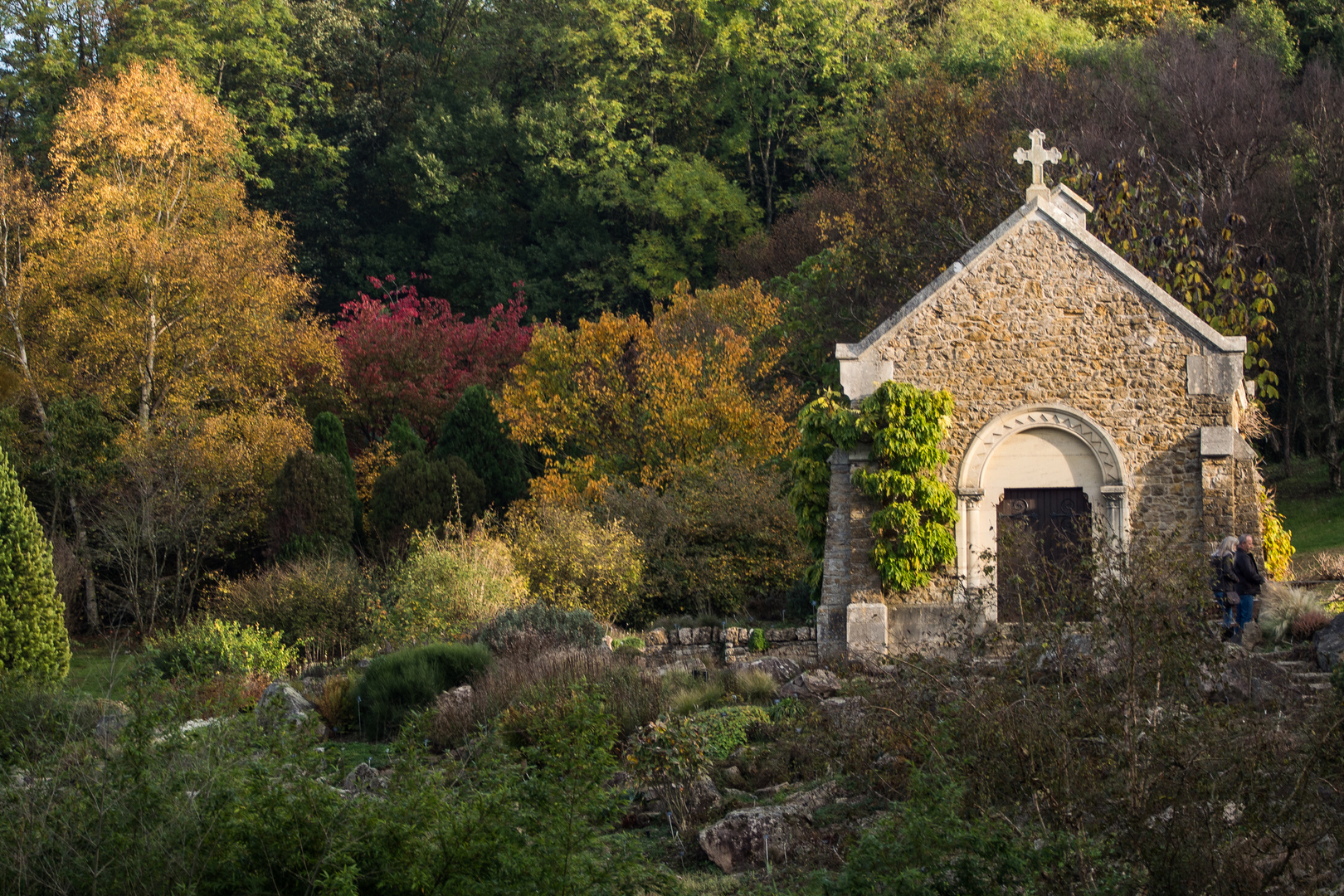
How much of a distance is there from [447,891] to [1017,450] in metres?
10.8

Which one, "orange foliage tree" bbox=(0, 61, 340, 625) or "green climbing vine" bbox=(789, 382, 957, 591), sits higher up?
"orange foliage tree" bbox=(0, 61, 340, 625)

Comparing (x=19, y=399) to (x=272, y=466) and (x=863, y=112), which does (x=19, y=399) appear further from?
(x=863, y=112)

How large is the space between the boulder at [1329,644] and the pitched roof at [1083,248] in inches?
146

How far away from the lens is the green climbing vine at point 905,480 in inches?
577

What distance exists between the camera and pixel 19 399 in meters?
23.5

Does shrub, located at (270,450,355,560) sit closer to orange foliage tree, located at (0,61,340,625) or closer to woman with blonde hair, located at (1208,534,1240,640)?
orange foliage tree, located at (0,61,340,625)

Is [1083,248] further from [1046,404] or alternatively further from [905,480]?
[905,480]

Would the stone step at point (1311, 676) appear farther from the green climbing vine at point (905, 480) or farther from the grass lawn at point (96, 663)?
the grass lawn at point (96, 663)

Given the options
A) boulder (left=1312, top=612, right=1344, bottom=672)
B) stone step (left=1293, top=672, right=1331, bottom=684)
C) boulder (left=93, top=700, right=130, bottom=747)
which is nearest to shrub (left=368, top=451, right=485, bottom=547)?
boulder (left=93, top=700, right=130, bottom=747)

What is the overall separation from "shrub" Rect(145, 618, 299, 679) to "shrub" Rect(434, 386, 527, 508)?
32.4 ft

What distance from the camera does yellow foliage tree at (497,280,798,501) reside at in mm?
21625

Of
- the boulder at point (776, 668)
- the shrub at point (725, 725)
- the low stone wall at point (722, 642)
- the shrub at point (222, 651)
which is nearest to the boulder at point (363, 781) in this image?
the shrub at point (725, 725)

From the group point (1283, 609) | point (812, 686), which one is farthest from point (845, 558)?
point (1283, 609)

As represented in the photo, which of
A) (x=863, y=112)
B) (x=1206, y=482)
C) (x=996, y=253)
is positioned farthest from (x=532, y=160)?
(x=1206, y=482)
